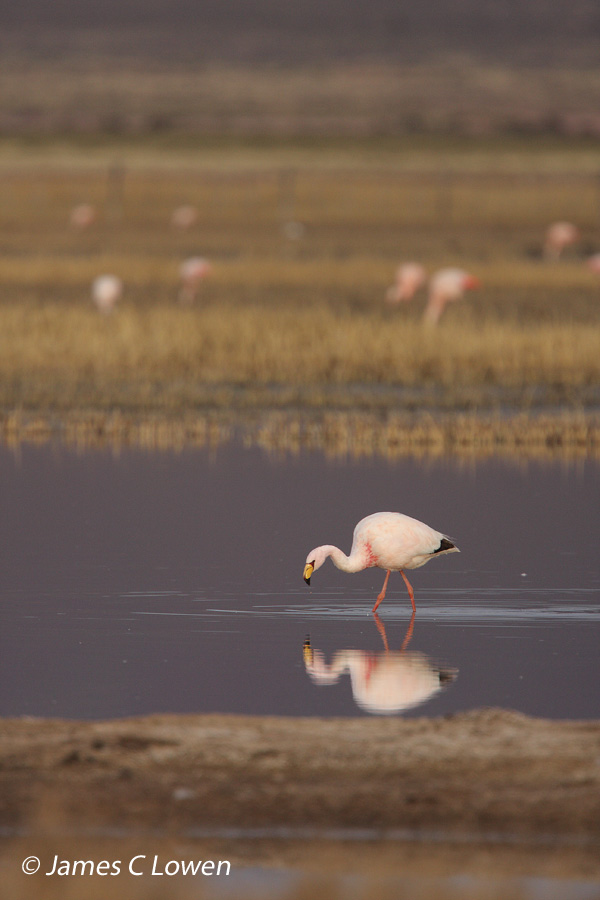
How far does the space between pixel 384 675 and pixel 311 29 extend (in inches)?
3864

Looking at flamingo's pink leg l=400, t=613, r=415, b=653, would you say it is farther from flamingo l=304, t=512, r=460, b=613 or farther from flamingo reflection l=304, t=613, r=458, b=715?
flamingo l=304, t=512, r=460, b=613

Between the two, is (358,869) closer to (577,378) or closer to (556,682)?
(556,682)

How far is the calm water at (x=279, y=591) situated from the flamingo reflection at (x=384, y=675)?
0.05ft

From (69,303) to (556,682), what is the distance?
834 inches

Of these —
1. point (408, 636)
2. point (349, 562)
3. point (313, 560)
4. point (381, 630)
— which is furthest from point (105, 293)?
point (408, 636)

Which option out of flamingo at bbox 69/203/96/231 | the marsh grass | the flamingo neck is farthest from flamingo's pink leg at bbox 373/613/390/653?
flamingo at bbox 69/203/96/231

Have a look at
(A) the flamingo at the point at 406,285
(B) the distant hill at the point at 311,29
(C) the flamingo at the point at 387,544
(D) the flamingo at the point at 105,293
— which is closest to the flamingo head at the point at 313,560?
(C) the flamingo at the point at 387,544

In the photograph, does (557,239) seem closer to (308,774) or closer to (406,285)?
(406,285)

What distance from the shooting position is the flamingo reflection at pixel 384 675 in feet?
25.2

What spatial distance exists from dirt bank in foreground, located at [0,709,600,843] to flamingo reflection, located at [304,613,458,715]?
25.1 inches

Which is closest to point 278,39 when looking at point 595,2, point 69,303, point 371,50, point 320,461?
point 371,50

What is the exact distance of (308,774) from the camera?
6.45 metres

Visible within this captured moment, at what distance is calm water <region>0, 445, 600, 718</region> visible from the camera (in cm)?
793

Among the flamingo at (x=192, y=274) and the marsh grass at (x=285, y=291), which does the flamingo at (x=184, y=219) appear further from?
the flamingo at (x=192, y=274)
